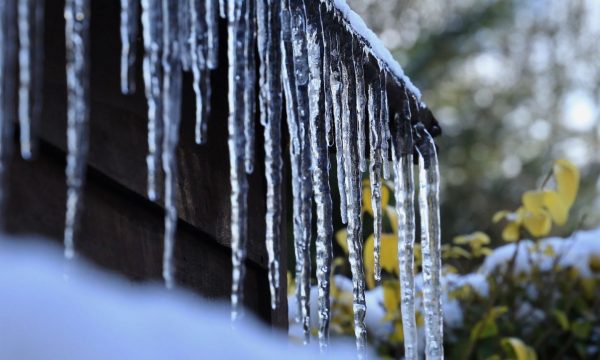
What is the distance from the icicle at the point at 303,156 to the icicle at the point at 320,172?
7 centimetres

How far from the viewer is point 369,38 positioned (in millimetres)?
1590

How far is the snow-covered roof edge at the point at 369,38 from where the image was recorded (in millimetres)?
1425

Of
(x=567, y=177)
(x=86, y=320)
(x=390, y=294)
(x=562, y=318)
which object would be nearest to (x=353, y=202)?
(x=86, y=320)

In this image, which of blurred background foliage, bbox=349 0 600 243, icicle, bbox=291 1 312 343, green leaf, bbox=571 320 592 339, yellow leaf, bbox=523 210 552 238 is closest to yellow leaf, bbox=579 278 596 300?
green leaf, bbox=571 320 592 339

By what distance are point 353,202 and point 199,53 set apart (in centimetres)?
59

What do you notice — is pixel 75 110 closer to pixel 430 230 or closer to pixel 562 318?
pixel 430 230

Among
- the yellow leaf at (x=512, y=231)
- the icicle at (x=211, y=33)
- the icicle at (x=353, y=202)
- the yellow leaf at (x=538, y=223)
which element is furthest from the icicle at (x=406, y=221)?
the yellow leaf at (x=512, y=231)

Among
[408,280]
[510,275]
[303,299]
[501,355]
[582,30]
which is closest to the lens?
[303,299]

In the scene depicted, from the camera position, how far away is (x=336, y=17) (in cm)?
139

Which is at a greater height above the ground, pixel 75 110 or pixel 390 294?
pixel 75 110

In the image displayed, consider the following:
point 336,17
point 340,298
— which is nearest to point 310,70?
point 336,17

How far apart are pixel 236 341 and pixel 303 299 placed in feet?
0.57

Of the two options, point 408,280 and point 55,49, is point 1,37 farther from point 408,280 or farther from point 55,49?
point 408,280

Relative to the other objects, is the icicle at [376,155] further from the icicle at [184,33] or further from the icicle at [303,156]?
the icicle at [184,33]
